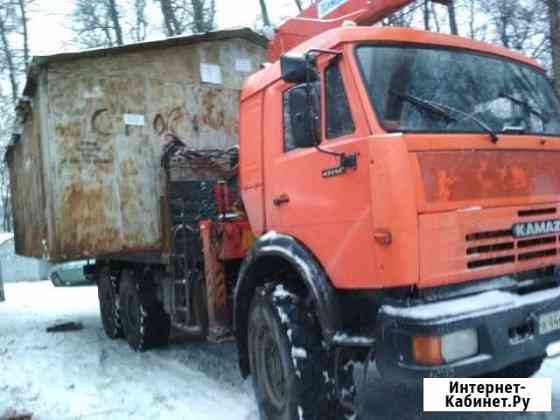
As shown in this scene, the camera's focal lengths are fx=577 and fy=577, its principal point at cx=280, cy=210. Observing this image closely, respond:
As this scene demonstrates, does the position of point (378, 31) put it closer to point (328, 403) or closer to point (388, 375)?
point (388, 375)

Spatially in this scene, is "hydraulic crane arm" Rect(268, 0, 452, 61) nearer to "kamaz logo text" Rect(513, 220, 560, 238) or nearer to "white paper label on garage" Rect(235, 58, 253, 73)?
"white paper label on garage" Rect(235, 58, 253, 73)

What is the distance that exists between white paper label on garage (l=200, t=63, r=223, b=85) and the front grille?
459 centimetres

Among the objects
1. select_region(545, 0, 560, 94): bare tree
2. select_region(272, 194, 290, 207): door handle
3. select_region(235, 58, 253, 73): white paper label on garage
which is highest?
select_region(545, 0, 560, 94): bare tree

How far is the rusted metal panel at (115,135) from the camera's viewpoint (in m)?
5.89

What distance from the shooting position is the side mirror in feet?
11.6

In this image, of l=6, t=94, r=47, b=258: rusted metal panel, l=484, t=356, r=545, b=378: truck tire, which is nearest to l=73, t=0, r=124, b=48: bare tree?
l=6, t=94, r=47, b=258: rusted metal panel

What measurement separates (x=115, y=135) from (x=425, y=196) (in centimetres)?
403

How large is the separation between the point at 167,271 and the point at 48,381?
162 cm

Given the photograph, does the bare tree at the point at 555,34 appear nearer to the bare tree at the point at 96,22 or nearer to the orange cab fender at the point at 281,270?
the orange cab fender at the point at 281,270

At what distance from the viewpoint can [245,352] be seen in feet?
14.8

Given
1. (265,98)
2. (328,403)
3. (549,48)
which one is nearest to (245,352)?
(328,403)

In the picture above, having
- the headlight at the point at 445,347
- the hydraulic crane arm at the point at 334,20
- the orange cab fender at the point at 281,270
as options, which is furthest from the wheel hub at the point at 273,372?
the hydraulic crane arm at the point at 334,20

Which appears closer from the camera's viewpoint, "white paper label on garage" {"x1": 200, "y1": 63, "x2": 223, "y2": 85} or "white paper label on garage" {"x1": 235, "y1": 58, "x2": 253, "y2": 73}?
"white paper label on garage" {"x1": 200, "y1": 63, "x2": 223, "y2": 85}

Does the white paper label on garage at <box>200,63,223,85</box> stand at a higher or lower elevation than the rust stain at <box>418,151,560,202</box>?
higher
